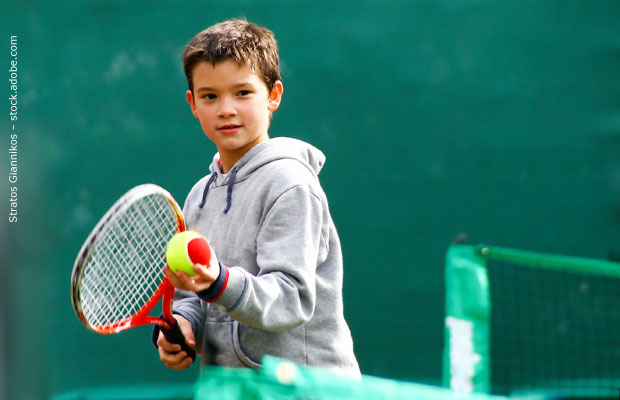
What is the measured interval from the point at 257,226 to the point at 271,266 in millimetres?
116

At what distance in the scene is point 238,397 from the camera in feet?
3.66

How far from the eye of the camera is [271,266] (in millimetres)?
1533

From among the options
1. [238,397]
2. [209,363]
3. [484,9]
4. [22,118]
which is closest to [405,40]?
[484,9]

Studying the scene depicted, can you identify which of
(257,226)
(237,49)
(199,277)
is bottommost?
(199,277)

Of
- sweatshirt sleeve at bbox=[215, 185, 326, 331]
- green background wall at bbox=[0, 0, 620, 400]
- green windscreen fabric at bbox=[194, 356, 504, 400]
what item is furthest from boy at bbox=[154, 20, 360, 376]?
green background wall at bbox=[0, 0, 620, 400]

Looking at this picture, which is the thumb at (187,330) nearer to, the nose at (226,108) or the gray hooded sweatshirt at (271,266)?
the gray hooded sweatshirt at (271,266)

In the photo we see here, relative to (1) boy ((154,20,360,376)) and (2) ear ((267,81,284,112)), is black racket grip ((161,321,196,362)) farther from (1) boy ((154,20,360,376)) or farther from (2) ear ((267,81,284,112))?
(2) ear ((267,81,284,112))

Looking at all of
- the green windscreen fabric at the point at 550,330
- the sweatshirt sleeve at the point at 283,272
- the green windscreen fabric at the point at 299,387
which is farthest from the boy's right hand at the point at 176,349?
the green windscreen fabric at the point at 550,330

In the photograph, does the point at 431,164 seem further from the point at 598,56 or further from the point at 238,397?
the point at 238,397

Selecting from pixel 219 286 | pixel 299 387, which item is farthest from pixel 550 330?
pixel 299 387

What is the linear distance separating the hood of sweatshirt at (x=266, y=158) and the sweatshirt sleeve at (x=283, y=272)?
12cm

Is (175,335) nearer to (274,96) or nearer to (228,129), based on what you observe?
(228,129)

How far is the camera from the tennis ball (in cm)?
139

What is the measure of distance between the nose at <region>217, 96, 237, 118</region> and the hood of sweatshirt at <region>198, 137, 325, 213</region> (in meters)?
0.09
